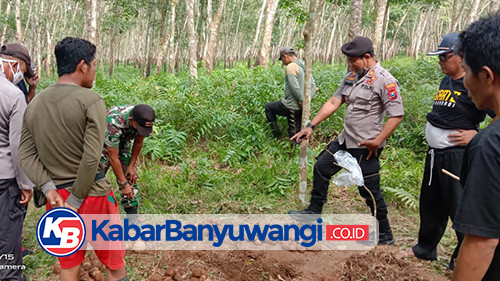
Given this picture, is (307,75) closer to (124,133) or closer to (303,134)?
(303,134)

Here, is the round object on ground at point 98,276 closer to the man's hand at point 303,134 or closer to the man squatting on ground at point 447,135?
the man's hand at point 303,134

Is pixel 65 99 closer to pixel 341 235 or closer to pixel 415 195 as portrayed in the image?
pixel 341 235

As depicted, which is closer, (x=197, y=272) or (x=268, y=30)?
(x=197, y=272)

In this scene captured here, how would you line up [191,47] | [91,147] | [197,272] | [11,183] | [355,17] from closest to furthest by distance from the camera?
[91,147] → [11,183] → [197,272] → [355,17] → [191,47]

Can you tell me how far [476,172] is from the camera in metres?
1.14

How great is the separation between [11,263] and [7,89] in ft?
4.03

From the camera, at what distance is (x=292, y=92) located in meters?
5.54

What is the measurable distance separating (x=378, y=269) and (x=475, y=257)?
1729 mm

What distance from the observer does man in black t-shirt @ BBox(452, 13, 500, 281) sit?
1.12 m

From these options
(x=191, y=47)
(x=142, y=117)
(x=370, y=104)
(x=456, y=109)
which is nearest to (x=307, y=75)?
(x=370, y=104)

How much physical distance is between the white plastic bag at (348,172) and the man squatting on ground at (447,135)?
1.89ft

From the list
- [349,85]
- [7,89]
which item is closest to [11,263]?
[7,89]

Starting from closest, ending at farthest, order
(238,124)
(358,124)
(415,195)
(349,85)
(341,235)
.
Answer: (358,124) < (349,85) < (341,235) < (415,195) < (238,124)

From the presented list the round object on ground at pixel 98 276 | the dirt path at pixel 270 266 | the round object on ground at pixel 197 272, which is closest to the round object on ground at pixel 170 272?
the dirt path at pixel 270 266
